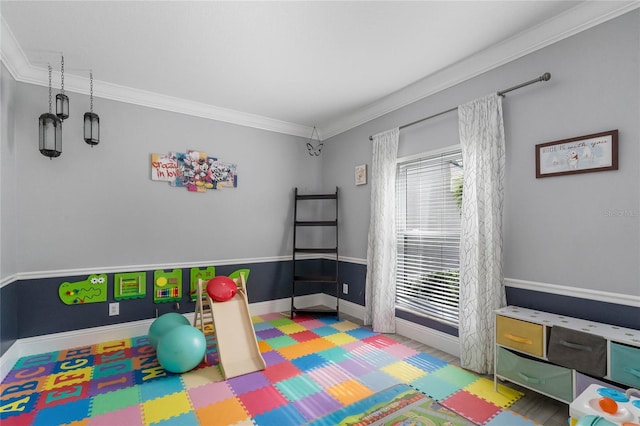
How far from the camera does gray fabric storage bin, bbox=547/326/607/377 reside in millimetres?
1819

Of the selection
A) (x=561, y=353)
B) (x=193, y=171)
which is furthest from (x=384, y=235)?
(x=193, y=171)

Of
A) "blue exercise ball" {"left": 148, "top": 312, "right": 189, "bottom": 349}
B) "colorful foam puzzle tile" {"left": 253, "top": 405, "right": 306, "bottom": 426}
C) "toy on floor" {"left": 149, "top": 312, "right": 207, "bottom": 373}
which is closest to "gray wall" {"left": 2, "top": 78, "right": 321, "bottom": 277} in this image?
"blue exercise ball" {"left": 148, "top": 312, "right": 189, "bottom": 349}

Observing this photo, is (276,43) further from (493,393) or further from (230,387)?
(493,393)

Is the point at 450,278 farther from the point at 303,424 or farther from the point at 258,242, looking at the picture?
the point at 258,242

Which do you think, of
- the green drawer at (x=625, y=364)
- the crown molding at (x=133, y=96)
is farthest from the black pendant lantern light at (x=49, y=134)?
the green drawer at (x=625, y=364)

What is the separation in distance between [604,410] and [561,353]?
0.62 meters

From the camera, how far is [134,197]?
11.5 ft

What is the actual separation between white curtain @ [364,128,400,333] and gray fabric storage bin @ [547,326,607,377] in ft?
5.75

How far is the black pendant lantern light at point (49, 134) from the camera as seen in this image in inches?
108

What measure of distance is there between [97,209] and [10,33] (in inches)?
65.0

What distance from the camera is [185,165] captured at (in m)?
3.80

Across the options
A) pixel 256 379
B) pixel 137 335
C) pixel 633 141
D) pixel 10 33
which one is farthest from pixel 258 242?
pixel 633 141

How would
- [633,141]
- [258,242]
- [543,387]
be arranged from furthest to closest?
[258,242] → [543,387] → [633,141]

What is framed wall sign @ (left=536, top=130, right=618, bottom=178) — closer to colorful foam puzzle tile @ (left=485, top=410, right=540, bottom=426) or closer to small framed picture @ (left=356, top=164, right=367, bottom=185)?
colorful foam puzzle tile @ (left=485, top=410, right=540, bottom=426)
